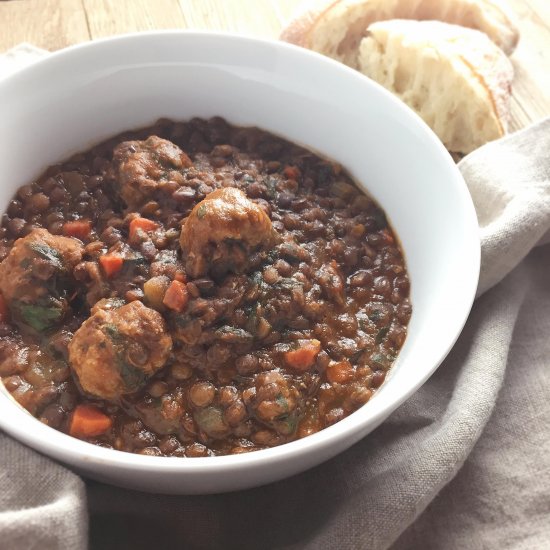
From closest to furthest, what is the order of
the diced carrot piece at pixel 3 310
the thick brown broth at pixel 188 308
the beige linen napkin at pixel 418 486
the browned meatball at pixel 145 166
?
1. the beige linen napkin at pixel 418 486
2. the thick brown broth at pixel 188 308
3. the diced carrot piece at pixel 3 310
4. the browned meatball at pixel 145 166

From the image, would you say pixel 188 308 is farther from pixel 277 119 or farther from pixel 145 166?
pixel 277 119

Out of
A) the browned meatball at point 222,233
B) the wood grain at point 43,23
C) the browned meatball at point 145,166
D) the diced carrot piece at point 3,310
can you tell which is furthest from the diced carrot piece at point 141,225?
the wood grain at point 43,23

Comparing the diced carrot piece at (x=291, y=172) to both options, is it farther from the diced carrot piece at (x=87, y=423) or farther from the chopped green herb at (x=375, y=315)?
the diced carrot piece at (x=87, y=423)

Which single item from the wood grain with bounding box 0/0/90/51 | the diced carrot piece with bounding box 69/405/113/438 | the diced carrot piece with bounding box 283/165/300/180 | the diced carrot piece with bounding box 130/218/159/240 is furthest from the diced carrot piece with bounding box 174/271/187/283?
the wood grain with bounding box 0/0/90/51

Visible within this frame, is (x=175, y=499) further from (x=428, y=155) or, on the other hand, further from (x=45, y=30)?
(x=45, y=30)

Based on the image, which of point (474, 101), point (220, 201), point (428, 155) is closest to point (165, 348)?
point (220, 201)
